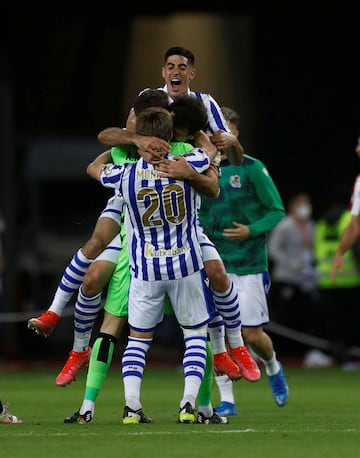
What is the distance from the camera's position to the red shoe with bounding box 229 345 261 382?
10.5 meters

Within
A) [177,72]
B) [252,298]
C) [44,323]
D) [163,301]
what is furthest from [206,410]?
[177,72]

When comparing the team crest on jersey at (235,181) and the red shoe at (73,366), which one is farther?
the team crest on jersey at (235,181)

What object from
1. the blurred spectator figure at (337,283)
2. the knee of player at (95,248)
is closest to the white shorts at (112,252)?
the knee of player at (95,248)

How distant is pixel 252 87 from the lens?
21.7m

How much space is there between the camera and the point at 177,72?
10.7 metres

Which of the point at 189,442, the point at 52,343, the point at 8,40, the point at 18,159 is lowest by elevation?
the point at 189,442

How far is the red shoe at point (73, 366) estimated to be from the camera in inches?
406

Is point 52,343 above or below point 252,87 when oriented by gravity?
below

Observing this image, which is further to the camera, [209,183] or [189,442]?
[209,183]

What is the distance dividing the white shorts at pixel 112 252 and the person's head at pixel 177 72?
3.61 ft

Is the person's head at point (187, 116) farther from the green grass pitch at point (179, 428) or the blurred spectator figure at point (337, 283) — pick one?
the blurred spectator figure at point (337, 283)

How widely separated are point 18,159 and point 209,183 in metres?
11.6

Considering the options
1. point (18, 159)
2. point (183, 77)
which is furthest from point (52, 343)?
point (183, 77)

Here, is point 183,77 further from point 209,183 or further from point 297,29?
point 297,29
